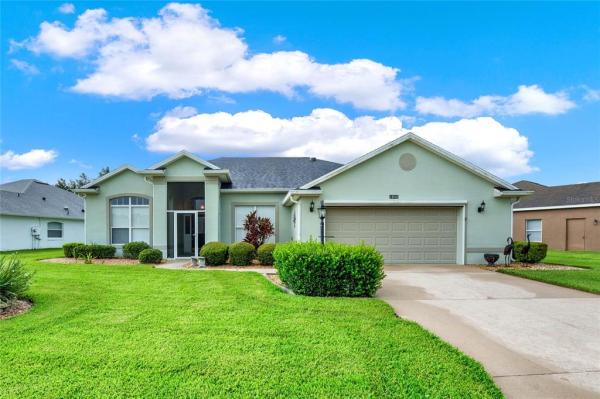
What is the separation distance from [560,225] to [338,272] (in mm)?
22637

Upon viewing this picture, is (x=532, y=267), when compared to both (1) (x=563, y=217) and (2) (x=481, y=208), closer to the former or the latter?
(2) (x=481, y=208)

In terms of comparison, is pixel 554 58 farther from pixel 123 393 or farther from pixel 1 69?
pixel 1 69

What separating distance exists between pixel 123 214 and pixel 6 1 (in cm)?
901

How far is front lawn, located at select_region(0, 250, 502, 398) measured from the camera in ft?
10.8

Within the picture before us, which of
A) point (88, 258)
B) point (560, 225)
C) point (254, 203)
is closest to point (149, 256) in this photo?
point (88, 258)

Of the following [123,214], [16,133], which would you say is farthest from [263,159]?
[16,133]

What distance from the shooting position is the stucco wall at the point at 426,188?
12945 mm

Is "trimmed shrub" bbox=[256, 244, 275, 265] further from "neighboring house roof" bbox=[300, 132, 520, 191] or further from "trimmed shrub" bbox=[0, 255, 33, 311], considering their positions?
"trimmed shrub" bbox=[0, 255, 33, 311]

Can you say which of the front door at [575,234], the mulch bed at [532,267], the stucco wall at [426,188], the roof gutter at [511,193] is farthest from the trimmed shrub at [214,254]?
the front door at [575,234]

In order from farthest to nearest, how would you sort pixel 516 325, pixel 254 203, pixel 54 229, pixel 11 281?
pixel 54 229 < pixel 254 203 < pixel 11 281 < pixel 516 325

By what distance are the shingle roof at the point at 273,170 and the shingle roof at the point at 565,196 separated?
16151mm

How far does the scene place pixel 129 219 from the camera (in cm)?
1551

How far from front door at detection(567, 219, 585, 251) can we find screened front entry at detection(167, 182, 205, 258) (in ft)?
77.4

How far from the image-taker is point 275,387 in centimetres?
327
